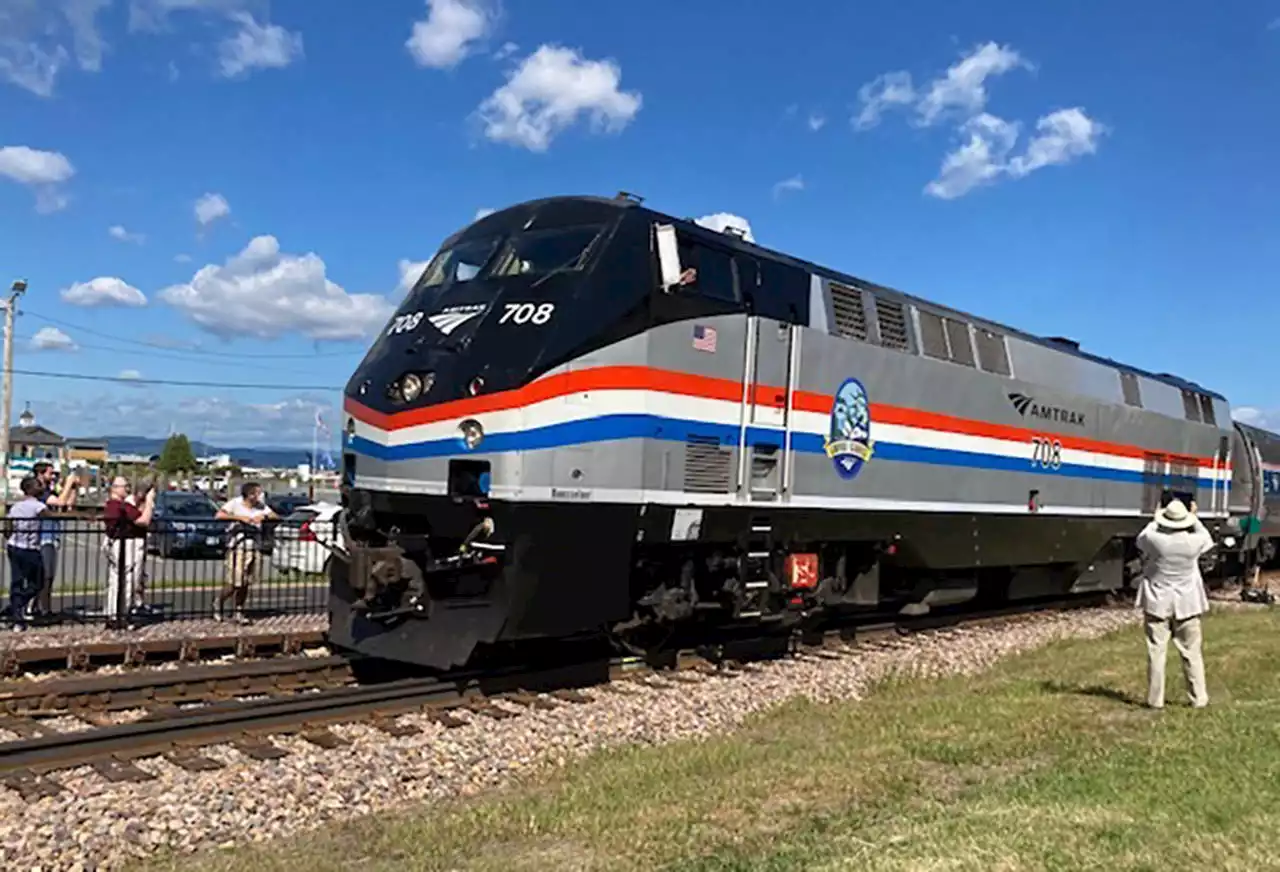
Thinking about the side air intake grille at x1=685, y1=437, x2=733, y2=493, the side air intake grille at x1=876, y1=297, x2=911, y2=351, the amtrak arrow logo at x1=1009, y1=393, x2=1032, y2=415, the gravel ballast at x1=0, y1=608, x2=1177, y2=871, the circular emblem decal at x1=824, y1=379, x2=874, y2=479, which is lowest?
the gravel ballast at x1=0, y1=608, x2=1177, y2=871

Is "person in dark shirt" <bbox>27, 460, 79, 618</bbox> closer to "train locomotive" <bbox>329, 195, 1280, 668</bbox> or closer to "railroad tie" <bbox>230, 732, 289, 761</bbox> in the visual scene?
"train locomotive" <bbox>329, 195, 1280, 668</bbox>

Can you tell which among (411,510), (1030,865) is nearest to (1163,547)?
(1030,865)

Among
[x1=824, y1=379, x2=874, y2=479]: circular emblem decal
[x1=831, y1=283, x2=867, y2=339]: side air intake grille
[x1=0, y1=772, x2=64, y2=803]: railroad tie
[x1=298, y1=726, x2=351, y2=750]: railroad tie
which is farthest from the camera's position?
[x1=831, y1=283, x2=867, y2=339]: side air intake grille

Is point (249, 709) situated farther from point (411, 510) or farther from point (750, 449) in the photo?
point (750, 449)

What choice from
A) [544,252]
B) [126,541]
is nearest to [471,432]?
[544,252]

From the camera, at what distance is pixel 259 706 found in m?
8.45

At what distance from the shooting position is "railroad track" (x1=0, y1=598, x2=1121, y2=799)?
7.17 m

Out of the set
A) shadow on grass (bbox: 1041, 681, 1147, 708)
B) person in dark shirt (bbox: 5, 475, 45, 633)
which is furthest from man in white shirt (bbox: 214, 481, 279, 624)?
shadow on grass (bbox: 1041, 681, 1147, 708)

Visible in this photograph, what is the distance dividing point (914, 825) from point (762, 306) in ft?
18.7

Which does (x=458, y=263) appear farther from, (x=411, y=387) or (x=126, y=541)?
(x=126, y=541)

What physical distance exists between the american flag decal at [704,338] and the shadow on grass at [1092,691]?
14.3 ft

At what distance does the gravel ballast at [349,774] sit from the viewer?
597 centimetres

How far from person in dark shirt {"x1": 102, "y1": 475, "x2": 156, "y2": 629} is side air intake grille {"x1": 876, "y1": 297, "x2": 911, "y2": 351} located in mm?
8955

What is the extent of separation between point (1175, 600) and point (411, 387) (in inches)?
259
